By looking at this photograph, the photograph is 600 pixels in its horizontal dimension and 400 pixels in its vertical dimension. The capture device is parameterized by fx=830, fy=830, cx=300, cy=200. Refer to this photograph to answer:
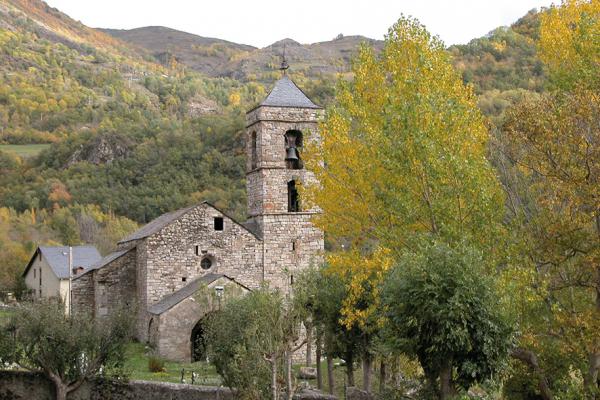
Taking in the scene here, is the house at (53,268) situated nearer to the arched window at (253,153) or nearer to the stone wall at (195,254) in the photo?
the stone wall at (195,254)

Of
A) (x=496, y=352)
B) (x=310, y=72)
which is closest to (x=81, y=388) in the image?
(x=496, y=352)

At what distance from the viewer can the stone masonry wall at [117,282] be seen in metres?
35.7

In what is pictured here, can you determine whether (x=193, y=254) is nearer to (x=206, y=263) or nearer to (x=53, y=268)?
(x=206, y=263)

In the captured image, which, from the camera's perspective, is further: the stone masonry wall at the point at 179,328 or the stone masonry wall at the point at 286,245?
the stone masonry wall at the point at 286,245

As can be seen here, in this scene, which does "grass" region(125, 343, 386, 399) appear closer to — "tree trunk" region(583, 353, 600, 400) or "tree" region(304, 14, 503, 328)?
"tree" region(304, 14, 503, 328)

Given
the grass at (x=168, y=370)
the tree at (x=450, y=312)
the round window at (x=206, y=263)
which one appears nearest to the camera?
the tree at (x=450, y=312)

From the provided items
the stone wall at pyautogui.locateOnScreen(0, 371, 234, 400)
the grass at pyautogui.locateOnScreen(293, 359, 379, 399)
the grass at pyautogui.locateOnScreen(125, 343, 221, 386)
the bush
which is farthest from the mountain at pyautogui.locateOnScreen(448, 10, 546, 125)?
the stone wall at pyautogui.locateOnScreen(0, 371, 234, 400)

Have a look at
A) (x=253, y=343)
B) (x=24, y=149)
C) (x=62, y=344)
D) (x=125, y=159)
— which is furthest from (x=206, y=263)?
(x=24, y=149)

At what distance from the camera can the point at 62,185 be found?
317ft

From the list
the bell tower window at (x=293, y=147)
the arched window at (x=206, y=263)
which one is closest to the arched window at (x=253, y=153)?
the bell tower window at (x=293, y=147)

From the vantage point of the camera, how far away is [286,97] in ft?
116

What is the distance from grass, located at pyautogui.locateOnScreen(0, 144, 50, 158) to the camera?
11775cm

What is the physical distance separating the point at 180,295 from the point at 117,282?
441 centimetres

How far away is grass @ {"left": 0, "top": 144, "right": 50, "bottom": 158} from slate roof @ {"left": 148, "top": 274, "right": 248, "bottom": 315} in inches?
3458
